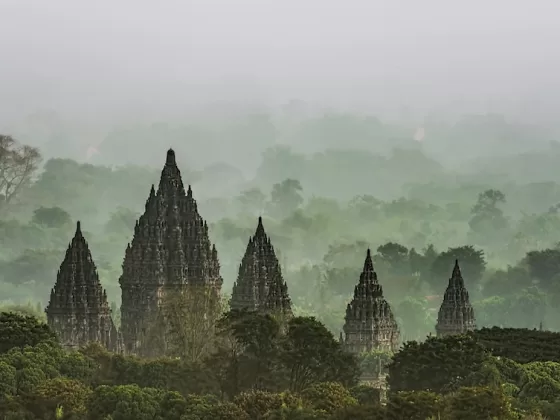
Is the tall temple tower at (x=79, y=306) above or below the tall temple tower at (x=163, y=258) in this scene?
below

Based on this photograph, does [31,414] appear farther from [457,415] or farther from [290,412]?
[457,415]

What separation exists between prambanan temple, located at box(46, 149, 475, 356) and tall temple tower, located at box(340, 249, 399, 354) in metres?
0.09

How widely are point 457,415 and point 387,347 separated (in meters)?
58.2

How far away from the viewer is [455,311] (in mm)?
150000

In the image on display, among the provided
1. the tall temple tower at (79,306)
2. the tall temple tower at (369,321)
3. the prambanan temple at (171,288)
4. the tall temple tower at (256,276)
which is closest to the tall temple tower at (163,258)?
the prambanan temple at (171,288)

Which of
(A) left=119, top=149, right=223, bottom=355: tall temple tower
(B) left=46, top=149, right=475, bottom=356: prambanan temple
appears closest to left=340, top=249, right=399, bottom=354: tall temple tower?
→ (B) left=46, top=149, right=475, bottom=356: prambanan temple

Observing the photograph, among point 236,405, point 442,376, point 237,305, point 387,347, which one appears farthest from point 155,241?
point 236,405

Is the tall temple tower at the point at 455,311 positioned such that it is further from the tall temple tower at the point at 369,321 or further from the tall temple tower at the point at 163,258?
the tall temple tower at the point at 163,258

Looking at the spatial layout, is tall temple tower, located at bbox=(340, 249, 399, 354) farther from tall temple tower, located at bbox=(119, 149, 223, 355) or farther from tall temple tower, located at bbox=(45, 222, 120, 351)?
tall temple tower, located at bbox=(45, 222, 120, 351)

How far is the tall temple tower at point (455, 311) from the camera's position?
14925 centimetres

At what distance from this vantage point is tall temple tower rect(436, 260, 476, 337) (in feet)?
490

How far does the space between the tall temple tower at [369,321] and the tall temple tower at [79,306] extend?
20.7 meters

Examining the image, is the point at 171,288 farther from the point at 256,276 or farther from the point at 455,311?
the point at 455,311

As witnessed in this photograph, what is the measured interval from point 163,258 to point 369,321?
68.9 feet
